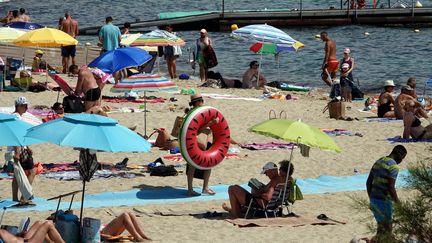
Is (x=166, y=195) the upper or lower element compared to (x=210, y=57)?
upper

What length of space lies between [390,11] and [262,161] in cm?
2314

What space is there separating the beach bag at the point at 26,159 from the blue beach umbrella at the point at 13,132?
2.80 feet

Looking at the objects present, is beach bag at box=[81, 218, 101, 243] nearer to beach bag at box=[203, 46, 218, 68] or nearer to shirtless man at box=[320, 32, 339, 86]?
shirtless man at box=[320, 32, 339, 86]

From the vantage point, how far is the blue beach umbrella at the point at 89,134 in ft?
34.2

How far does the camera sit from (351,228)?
461 inches

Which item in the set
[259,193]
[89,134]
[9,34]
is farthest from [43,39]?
[89,134]

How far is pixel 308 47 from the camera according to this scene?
3444 centimetres

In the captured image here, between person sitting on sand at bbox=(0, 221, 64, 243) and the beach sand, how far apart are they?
4.24ft

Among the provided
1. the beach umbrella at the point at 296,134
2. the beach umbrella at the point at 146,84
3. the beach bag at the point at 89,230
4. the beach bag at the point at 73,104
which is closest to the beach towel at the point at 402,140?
the beach umbrella at the point at 146,84

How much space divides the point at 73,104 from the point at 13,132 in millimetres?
6006

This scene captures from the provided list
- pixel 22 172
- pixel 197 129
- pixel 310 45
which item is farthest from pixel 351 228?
pixel 310 45

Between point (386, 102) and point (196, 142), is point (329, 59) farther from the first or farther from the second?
point (196, 142)

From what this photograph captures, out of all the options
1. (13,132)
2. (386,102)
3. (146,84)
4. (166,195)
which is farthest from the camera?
(386,102)

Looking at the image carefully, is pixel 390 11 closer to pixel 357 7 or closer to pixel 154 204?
pixel 357 7
